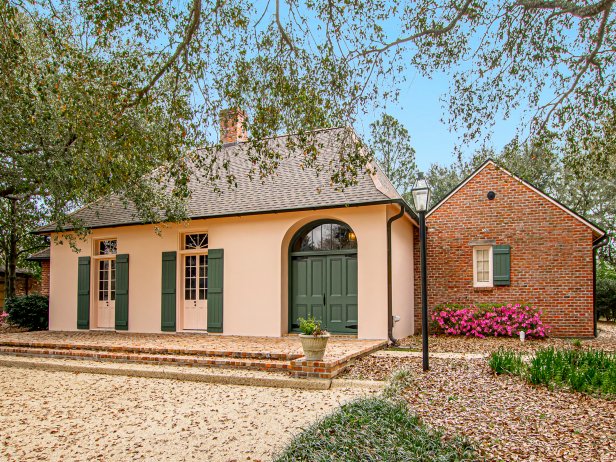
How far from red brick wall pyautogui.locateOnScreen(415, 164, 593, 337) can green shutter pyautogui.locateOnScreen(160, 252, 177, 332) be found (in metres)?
6.65

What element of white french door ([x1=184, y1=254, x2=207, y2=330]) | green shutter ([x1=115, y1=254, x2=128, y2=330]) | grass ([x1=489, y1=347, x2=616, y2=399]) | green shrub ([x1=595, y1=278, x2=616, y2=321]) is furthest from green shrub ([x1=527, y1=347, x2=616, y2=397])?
green shrub ([x1=595, y1=278, x2=616, y2=321])

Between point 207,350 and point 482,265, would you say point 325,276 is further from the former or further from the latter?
point 482,265

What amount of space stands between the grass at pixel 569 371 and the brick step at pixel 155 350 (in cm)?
337

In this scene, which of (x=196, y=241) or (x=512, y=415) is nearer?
(x=512, y=415)

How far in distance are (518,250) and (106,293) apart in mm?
11646

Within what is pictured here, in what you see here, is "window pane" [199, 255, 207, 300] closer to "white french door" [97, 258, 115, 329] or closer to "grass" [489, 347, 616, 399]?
"white french door" [97, 258, 115, 329]

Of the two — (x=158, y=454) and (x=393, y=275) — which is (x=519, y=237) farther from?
(x=158, y=454)

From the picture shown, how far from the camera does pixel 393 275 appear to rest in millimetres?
11602

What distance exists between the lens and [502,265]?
12820 mm

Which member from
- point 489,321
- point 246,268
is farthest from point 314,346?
point 489,321

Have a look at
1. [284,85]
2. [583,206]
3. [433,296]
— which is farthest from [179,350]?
[583,206]

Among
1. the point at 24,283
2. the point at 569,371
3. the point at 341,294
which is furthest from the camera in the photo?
the point at 24,283

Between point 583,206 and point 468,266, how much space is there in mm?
17330

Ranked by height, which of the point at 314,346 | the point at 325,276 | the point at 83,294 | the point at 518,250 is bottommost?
the point at 314,346
